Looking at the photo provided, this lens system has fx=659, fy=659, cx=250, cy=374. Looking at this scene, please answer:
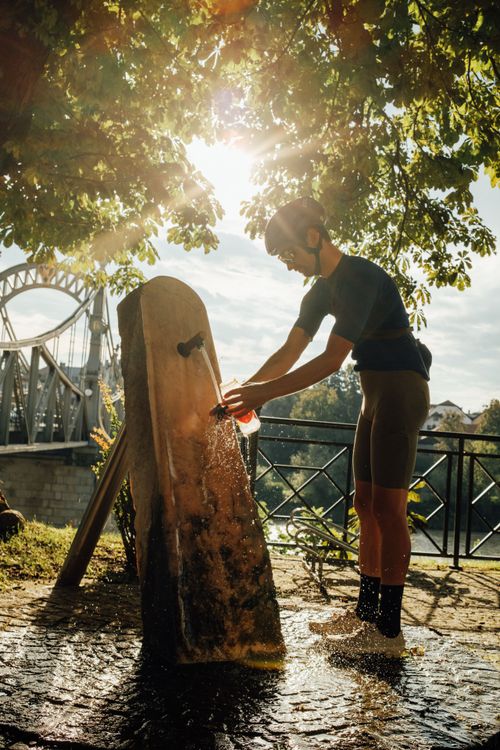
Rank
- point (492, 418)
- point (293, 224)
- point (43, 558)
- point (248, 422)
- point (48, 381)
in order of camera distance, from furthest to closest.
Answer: point (492, 418), point (48, 381), point (43, 558), point (293, 224), point (248, 422)

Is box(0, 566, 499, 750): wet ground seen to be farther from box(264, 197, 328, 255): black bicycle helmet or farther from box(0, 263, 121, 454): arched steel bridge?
box(0, 263, 121, 454): arched steel bridge

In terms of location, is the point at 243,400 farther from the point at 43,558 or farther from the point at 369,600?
the point at 43,558

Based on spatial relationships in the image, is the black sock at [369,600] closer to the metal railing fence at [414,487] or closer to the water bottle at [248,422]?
the water bottle at [248,422]

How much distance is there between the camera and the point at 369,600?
253 centimetres

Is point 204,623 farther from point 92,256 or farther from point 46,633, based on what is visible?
point 92,256

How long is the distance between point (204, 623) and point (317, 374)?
2.83 ft

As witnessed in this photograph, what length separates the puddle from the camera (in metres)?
1.48

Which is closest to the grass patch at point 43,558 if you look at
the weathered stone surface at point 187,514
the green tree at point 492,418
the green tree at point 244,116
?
the weathered stone surface at point 187,514

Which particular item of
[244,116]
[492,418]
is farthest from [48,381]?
[492,418]

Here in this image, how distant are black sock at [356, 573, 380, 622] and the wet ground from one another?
211 mm

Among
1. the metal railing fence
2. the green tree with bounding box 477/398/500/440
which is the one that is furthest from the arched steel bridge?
the green tree with bounding box 477/398/500/440

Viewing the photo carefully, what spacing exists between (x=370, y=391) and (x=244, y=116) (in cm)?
468

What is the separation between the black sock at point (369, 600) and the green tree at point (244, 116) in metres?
3.50

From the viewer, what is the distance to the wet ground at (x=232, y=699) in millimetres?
1481
